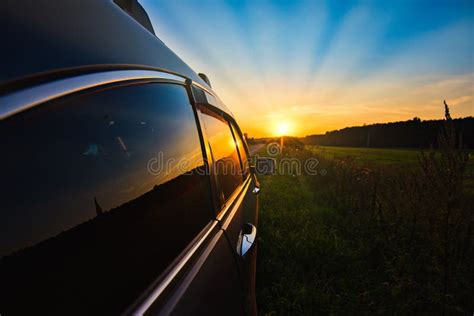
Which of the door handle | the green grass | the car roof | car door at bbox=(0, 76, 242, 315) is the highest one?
the car roof

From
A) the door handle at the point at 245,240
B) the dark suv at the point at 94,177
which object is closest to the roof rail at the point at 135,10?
the dark suv at the point at 94,177

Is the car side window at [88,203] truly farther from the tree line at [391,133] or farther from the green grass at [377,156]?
the tree line at [391,133]

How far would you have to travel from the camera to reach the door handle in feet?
4.41

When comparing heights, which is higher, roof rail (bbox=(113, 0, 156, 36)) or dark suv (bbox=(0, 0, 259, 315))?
roof rail (bbox=(113, 0, 156, 36))

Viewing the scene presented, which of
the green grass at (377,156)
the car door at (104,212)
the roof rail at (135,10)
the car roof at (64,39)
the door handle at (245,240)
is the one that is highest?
the roof rail at (135,10)

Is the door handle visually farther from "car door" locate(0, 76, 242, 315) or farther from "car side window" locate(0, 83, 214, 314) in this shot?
"car side window" locate(0, 83, 214, 314)

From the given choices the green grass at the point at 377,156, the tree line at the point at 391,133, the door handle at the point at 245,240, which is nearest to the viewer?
the door handle at the point at 245,240

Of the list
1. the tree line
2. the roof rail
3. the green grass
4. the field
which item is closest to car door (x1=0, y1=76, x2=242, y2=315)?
the roof rail

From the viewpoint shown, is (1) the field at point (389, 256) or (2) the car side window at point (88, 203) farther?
(1) the field at point (389, 256)

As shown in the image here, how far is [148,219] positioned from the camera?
0.73m

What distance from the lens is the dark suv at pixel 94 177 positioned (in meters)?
0.42

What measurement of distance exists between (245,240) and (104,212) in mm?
1084

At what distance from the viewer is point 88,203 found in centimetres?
55

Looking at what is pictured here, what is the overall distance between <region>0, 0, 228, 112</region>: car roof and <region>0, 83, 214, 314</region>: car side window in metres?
0.08
